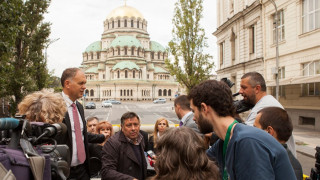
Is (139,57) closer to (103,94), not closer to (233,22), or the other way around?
(103,94)

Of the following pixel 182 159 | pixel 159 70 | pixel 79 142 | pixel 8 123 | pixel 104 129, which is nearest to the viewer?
pixel 8 123

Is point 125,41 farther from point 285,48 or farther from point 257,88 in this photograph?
point 257,88

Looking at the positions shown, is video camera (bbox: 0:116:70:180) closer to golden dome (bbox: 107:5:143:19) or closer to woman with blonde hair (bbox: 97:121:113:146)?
woman with blonde hair (bbox: 97:121:113:146)

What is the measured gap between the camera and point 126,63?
87.8 meters

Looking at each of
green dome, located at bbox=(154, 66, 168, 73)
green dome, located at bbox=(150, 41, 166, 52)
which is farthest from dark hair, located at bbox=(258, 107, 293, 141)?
green dome, located at bbox=(150, 41, 166, 52)

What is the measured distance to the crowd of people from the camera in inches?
75.4

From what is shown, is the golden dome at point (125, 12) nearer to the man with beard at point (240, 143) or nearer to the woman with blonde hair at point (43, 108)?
the woman with blonde hair at point (43, 108)

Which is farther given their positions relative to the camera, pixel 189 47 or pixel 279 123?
pixel 189 47

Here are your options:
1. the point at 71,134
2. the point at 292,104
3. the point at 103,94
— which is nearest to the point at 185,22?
the point at 292,104

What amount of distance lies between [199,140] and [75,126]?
230 centimetres

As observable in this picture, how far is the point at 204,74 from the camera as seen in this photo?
24.5 m

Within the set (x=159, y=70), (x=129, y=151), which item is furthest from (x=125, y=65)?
(x=129, y=151)

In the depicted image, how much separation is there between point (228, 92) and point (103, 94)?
9010 centimetres

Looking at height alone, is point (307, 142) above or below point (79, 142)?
below
